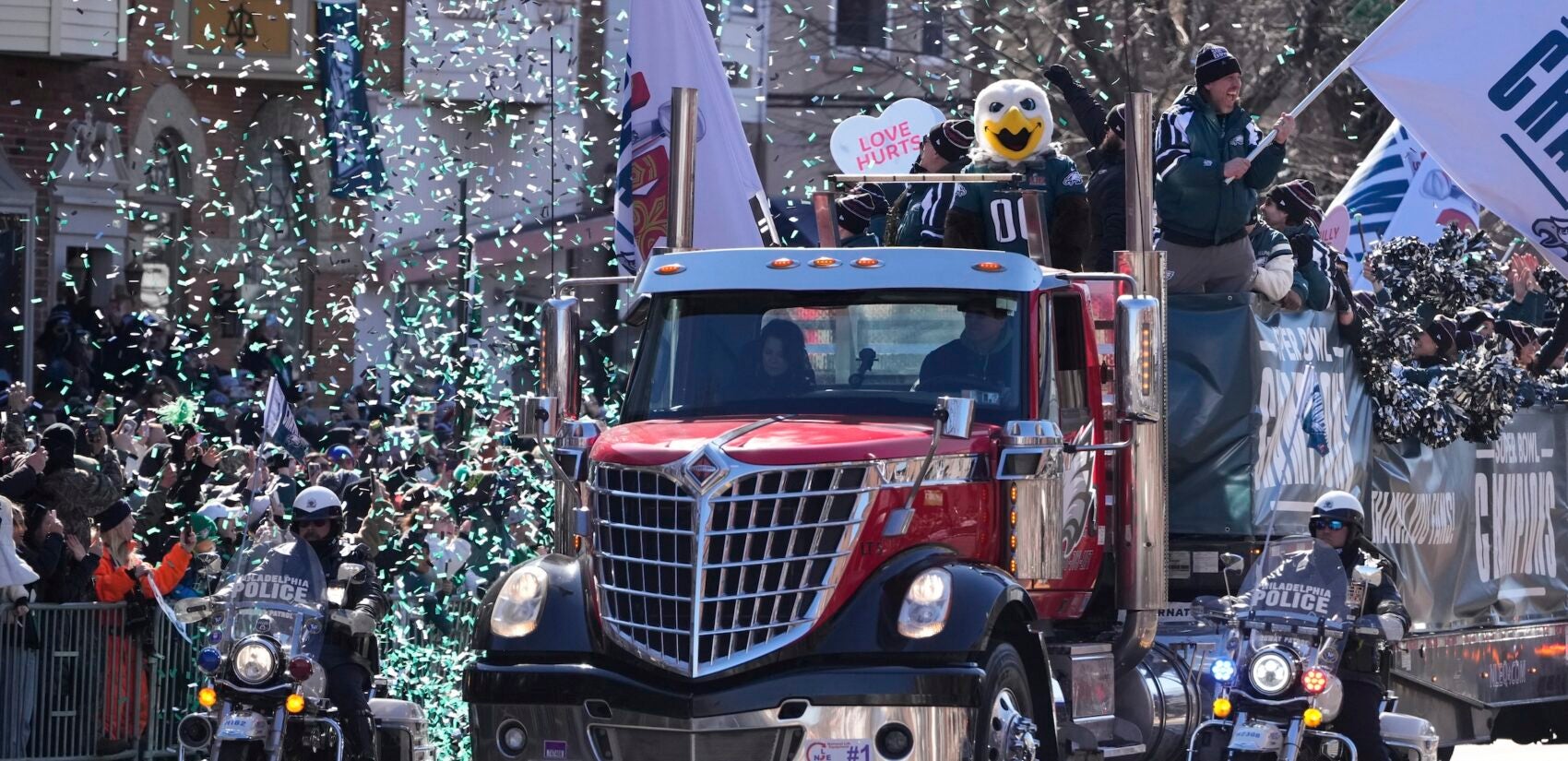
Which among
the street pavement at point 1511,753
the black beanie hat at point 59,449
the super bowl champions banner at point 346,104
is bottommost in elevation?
the street pavement at point 1511,753

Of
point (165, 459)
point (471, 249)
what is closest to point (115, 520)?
point (165, 459)

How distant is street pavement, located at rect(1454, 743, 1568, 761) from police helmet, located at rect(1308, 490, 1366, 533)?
600 cm

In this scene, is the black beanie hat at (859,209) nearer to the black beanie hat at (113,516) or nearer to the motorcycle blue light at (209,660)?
the black beanie hat at (113,516)

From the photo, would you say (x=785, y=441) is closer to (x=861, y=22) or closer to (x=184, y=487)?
(x=184, y=487)

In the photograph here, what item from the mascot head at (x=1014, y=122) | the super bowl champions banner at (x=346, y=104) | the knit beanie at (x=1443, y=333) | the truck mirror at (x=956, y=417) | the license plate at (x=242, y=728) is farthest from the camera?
the super bowl champions banner at (x=346, y=104)

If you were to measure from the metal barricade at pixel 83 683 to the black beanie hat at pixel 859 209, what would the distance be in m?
4.21

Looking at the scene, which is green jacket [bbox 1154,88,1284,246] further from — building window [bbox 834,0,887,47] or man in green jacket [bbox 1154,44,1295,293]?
building window [bbox 834,0,887,47]

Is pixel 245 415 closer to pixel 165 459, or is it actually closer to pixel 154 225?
pixel 165 459

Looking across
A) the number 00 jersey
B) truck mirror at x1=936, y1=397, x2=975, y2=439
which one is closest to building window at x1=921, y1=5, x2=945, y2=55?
the number 00 jersey

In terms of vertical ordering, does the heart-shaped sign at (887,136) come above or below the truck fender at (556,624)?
above

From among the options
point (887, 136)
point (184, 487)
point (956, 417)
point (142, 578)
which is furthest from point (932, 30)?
point (956, 417)

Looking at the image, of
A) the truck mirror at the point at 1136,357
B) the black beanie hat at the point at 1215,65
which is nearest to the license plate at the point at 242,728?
the truck mirror at the point at 1136,357

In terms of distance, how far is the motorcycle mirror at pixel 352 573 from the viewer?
11672 mm

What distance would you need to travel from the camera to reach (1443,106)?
45.2 feet
